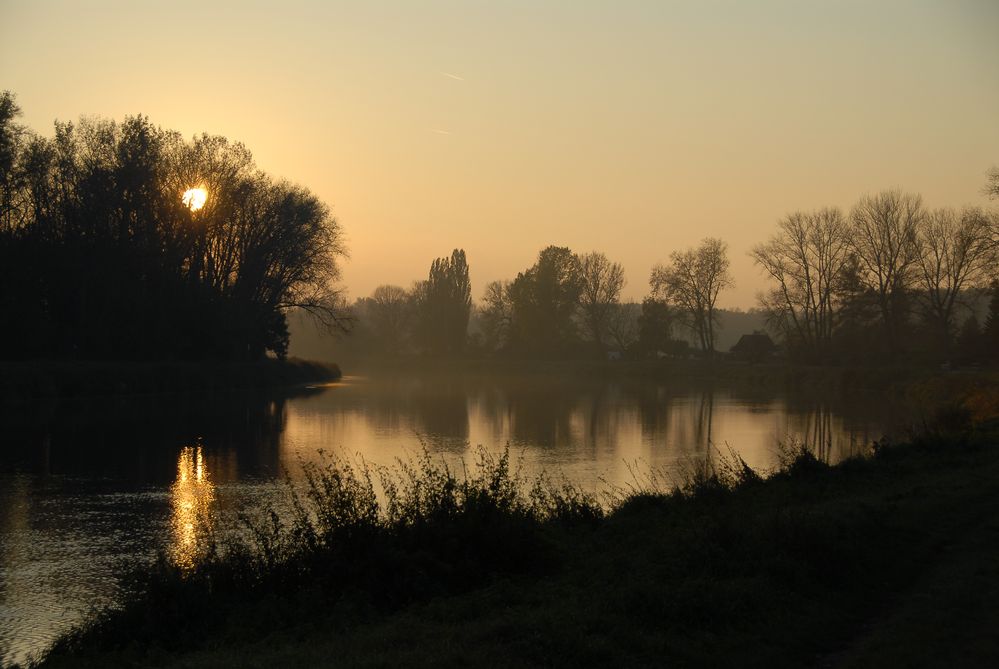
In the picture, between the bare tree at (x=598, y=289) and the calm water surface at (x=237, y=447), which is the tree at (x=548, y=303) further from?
the calm water surface at (x=237, y=447)

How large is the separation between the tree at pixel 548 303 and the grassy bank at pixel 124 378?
1488 inches

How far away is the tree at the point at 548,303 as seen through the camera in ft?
293

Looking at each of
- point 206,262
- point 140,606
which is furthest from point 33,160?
point 140,606

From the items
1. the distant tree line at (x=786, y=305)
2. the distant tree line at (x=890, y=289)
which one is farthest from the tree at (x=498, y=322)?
the distant tree line at (x=890, y=289)

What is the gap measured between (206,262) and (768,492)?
45.8m

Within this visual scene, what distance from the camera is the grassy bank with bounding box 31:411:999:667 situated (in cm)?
621

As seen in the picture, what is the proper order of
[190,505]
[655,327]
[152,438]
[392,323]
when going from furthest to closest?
[392,323] → [655,327] → [152,438] → [190,505]

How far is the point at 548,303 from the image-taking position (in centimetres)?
8944

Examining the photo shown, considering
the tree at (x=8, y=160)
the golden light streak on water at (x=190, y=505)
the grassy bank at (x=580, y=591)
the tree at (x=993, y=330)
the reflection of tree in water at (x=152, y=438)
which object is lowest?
the golden light streak on water at (x=190, y=505)

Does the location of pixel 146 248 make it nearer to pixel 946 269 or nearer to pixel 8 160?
pixel 8 160

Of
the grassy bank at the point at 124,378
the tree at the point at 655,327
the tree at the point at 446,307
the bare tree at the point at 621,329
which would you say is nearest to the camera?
the grassy bank at the point at 124,378

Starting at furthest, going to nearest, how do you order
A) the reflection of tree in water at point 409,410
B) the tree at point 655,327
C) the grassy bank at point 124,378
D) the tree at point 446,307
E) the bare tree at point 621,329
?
the tree at point 446,307
the bare tree at point 621,329
the tree at point 655,327
the grassy bank at point 124,378
the reflection of tree in water at point 409,410

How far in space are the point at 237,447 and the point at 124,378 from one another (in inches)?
780

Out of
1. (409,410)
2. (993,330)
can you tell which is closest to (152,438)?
(409,410)
